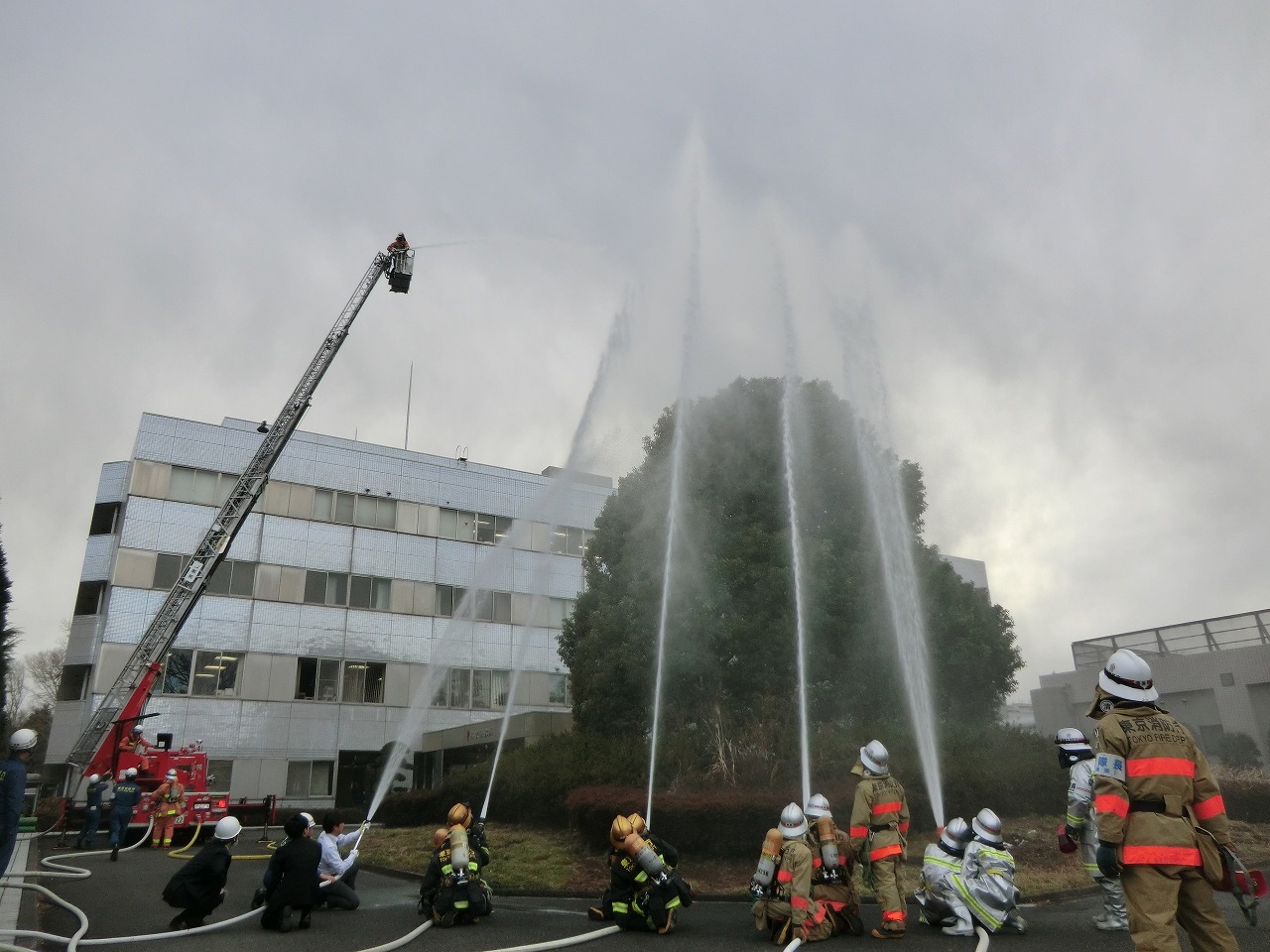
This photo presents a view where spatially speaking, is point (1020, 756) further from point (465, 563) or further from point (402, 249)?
point (465, 563)

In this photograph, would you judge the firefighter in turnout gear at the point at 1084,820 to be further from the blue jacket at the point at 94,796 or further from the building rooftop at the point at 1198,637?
the building rooftop at the point at 1198,637

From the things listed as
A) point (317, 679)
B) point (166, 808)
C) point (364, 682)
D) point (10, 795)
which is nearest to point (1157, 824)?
point (10, 795)

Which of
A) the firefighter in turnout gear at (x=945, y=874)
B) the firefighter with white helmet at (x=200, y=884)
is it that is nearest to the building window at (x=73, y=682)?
the firefighter with white helmet at (x=200, y=884)

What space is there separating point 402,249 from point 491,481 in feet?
62.1

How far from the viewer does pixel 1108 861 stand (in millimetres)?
5332

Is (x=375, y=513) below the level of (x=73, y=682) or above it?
above

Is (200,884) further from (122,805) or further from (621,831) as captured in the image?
(122,805)

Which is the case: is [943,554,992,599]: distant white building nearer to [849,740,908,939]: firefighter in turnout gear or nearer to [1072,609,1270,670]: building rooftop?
[1072,609,1270,670]: building rooftop

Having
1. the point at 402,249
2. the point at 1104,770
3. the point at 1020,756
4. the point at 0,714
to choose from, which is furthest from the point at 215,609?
the point at 1104,770

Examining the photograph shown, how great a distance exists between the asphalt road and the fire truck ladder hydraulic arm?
10.7 metres

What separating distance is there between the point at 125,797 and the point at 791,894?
56.1ft

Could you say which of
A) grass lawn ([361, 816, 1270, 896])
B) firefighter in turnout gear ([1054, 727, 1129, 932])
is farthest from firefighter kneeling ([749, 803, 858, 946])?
grass lawn ([361, 816, 1270, 896])

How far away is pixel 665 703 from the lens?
20969 millimetres

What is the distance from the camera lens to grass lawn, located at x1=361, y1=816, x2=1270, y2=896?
42.6 ft
